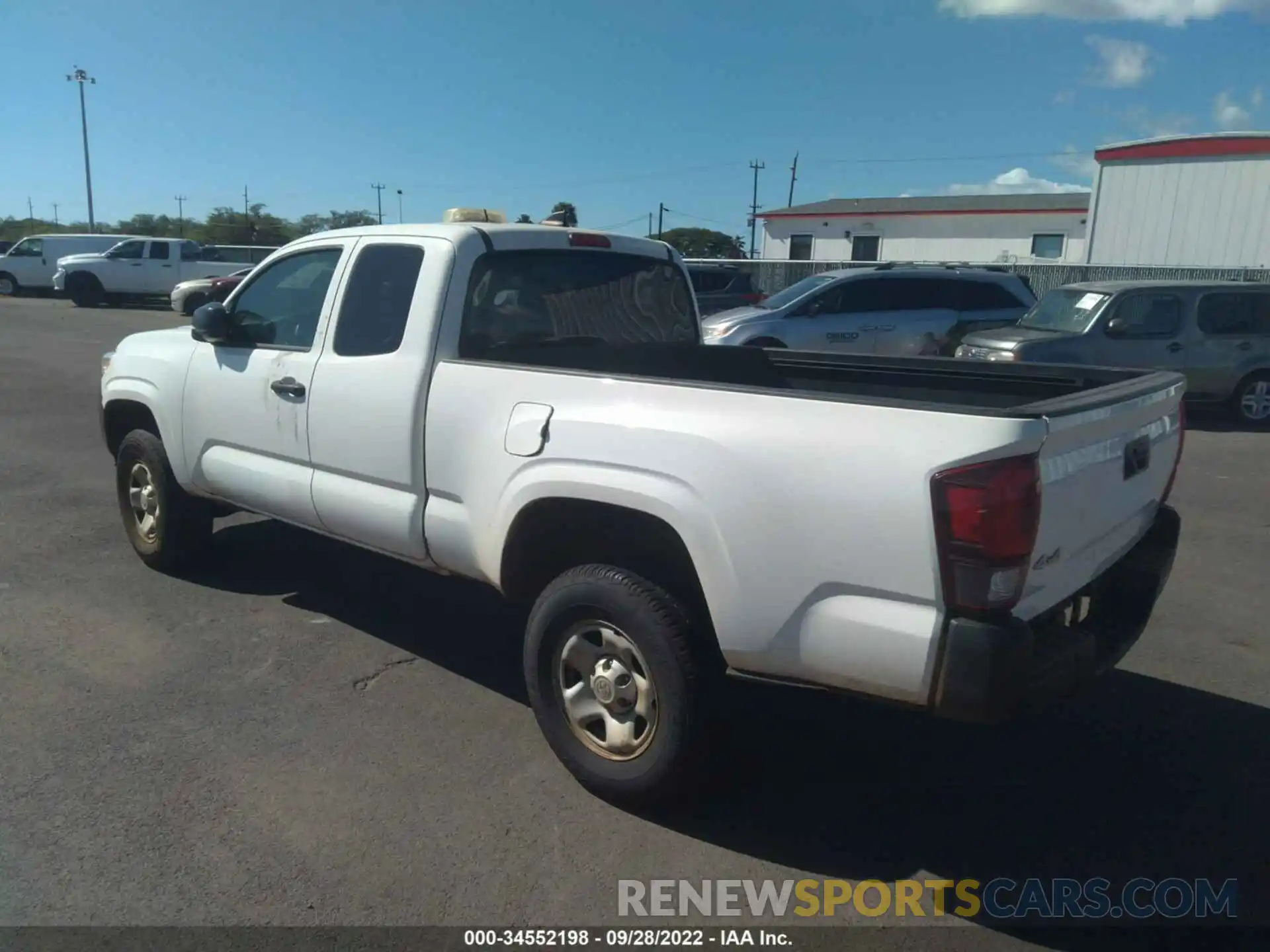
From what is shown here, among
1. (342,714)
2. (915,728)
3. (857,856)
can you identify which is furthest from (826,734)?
(342,714)

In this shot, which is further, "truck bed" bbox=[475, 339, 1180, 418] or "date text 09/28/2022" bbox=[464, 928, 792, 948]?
"truck bed" bbox=[475, 339, 1180, 418]

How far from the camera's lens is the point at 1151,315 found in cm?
1170

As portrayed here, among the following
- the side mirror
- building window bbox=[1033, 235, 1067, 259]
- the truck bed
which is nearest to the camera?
the truck bed

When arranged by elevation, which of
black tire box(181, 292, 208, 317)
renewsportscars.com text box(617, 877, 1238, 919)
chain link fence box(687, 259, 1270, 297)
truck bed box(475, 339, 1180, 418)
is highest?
chain link fence box(687, 259, 1270, 297)

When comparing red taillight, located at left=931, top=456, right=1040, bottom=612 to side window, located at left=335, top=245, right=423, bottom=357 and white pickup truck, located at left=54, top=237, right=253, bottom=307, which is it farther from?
white pickup truck, located at left=54, top=237, right=253, bottom=307

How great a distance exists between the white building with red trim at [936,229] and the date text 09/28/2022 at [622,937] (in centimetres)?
3292

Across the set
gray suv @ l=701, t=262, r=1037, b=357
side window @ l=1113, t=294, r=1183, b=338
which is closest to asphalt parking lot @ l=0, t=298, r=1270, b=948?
side window @ l=1113, t=294, r=1183, b=338

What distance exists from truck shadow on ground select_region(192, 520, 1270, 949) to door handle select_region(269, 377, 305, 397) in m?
1.34

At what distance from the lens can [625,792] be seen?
3426 millimetres

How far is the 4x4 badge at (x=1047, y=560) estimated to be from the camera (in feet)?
9.02

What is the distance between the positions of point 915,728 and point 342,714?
2.36 metres

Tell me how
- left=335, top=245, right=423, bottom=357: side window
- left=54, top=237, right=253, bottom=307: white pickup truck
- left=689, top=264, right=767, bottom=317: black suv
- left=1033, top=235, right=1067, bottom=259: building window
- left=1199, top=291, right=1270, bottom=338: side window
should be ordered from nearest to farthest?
left=335, top=245, right=423, bottom=357: side window < left=1199, top=291, right=1270, bottom=338: side window < left=689, top=264, right=767, bottom=317: black suv < left=54, top=237, right=253, bottom=307: white pickup truck < left=1033, top=235, right=1067, bottom=259: building window

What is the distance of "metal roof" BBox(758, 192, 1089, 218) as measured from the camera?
3641 cm

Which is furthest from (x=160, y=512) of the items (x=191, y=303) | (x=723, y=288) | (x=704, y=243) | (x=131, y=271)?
(x=704, y=243)
